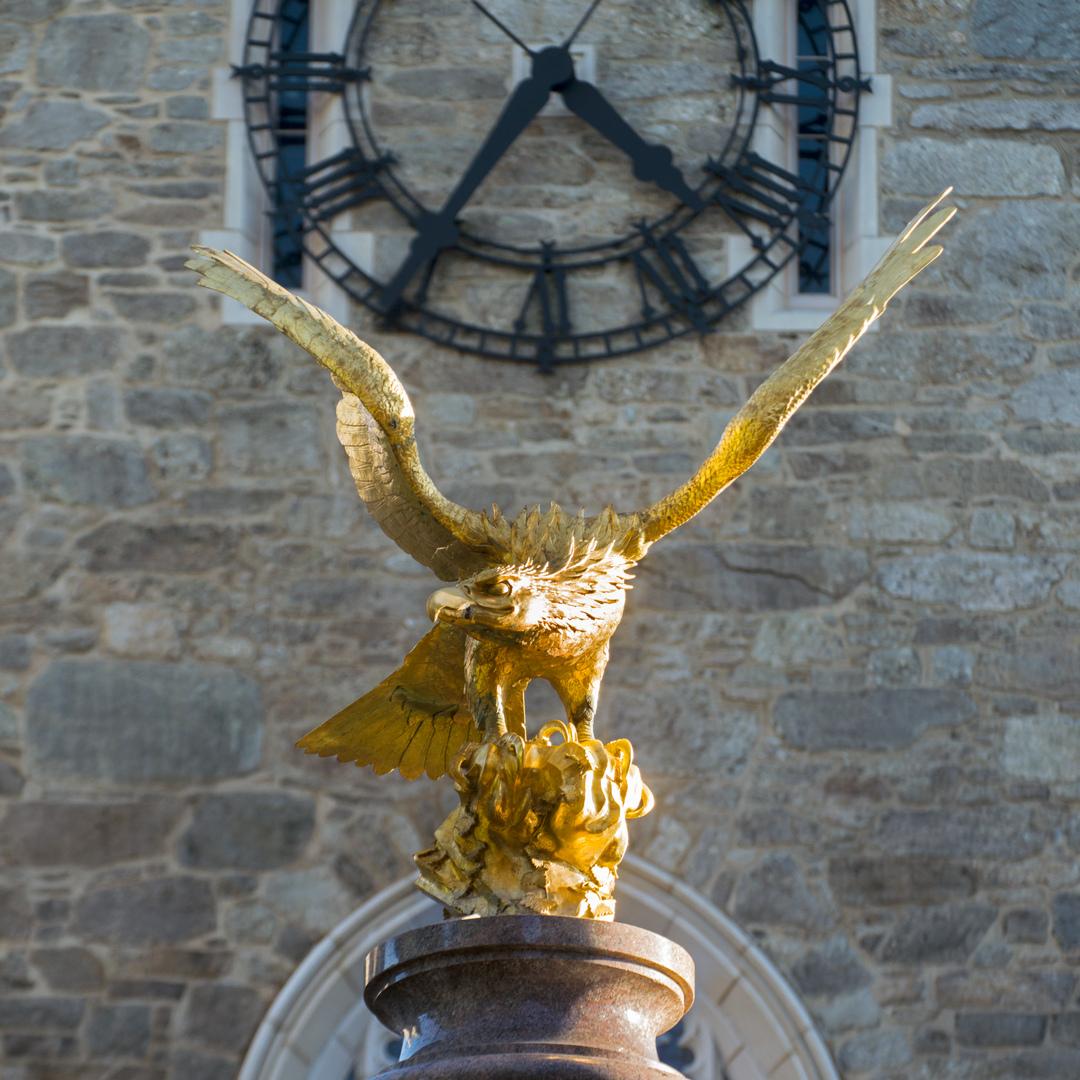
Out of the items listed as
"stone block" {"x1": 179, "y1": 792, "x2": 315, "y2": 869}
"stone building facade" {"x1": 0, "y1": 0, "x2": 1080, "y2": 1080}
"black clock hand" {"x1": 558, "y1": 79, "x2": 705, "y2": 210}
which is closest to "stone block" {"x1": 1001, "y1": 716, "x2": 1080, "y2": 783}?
"stone building facade" {"x1": 0, "y1": 0, "x2": 1080, "y2": 1080}

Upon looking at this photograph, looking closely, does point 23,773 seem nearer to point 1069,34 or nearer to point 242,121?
point 242,121

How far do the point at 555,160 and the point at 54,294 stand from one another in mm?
1640

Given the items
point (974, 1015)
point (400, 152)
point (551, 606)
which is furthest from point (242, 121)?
point (551, 606)

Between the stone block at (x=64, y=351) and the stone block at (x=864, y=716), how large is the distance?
7.66ft

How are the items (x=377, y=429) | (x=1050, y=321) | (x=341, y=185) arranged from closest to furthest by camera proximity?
(x=377, y=429)
(x=1050, y=321)
(x=341, y=185)

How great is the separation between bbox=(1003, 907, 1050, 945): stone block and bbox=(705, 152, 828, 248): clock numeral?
223 cm

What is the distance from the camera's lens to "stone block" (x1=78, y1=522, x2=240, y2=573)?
25.0 ft

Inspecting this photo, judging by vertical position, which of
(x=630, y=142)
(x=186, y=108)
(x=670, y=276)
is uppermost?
(x=186, y=108)

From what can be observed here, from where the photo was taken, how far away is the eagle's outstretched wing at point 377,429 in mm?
4387

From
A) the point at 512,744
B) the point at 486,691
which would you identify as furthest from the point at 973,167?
the point at 512,744

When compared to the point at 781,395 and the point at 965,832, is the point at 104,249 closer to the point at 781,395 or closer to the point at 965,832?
the point at 965,832

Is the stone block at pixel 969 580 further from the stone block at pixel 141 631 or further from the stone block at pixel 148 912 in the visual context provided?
the stone block at pixel 148 912

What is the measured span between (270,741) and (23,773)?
28.3 inches

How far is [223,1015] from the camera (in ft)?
23.3
